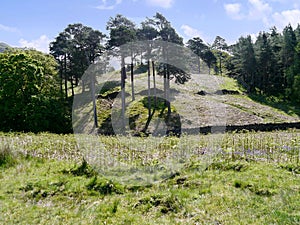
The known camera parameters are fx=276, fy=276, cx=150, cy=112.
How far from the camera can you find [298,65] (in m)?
46.8

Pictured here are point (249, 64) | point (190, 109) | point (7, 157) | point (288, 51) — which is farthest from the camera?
point (249, 64)

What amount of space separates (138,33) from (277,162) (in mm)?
28366

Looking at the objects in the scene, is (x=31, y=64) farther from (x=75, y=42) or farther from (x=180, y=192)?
(x=180, y=192)

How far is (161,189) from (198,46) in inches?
2457

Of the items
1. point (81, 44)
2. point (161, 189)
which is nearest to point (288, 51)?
point (81, 44)

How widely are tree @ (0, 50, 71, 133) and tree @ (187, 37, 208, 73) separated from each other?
137 ft

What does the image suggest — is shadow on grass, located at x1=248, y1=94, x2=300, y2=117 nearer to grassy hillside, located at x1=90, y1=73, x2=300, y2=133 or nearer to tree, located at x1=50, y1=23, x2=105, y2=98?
grassy hillside, located at x1=90, y1=73, x2=300, y2=133

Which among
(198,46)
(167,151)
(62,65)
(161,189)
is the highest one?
(198,46)

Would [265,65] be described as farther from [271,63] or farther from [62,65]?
[62,65]

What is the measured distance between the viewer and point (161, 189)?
313 inches

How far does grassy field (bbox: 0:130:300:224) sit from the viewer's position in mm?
6266

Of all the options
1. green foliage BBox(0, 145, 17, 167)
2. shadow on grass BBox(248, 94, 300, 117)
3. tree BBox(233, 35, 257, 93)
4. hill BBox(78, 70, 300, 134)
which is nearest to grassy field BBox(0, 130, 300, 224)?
green foliage BBox(0, 145, 17, 167)

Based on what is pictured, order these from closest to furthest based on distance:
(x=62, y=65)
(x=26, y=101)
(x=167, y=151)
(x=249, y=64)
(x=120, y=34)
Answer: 1. (x=167, y=151)
2. (x=26, y=101)
3. (x=120, y=34)
4. (x=62, y=65)
5. (x=249, y=64)

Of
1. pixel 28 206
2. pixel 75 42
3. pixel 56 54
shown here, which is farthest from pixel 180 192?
pixel 56 54
